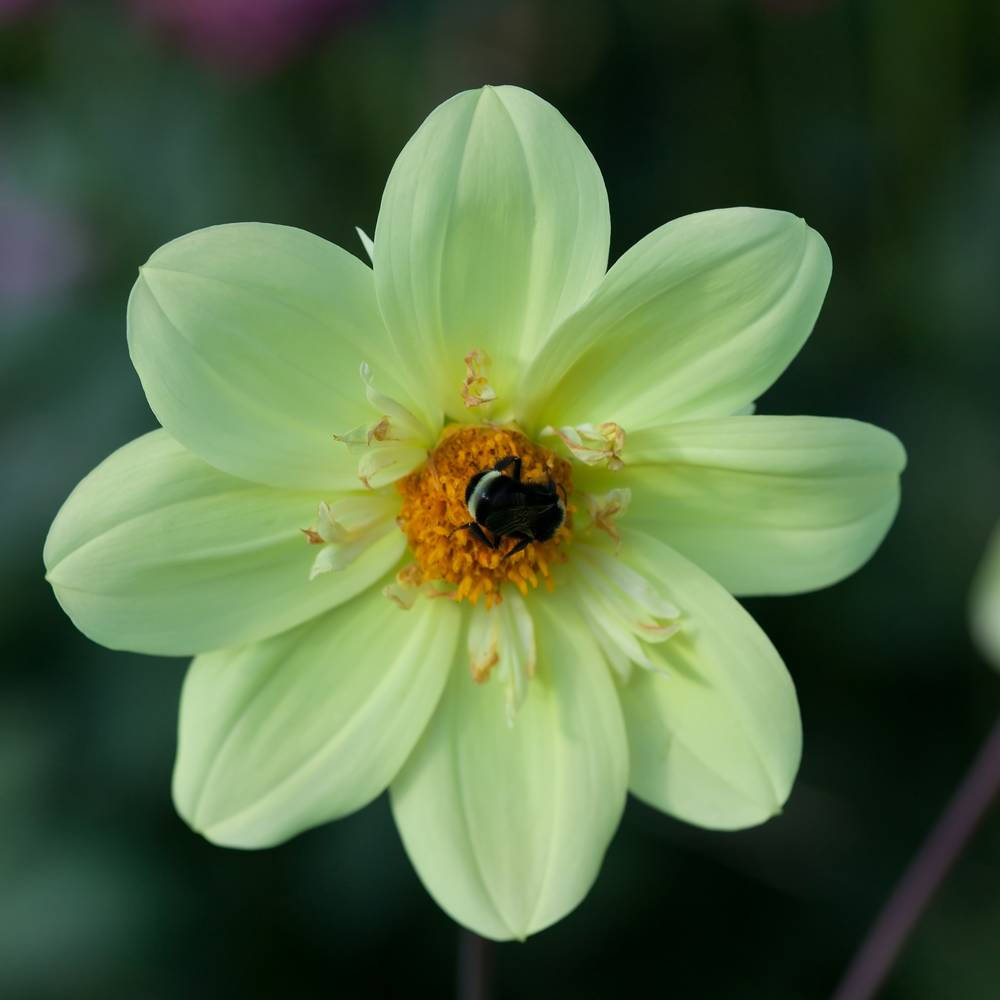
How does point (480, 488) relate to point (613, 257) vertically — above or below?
above

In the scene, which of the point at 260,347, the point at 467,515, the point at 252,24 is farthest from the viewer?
the point at 252,24

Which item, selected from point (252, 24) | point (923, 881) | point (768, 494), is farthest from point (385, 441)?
point (252, 24)

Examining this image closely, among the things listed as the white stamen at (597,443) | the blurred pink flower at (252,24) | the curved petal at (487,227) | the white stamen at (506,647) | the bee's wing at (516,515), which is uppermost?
the curved petal at (487,227)

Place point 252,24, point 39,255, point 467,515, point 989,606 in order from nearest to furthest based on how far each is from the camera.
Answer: point 467,515
point 989,606
point 252,24
point 39,255

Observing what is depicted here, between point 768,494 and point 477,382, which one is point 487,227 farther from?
point 768,494

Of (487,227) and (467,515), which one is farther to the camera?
(467,515)

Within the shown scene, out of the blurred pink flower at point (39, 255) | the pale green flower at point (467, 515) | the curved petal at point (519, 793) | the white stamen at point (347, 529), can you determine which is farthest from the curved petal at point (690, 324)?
the blurred pink flower at point (39, 255)

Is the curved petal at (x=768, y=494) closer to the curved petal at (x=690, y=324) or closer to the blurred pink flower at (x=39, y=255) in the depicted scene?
the curved petal at (x=690, y=324)
